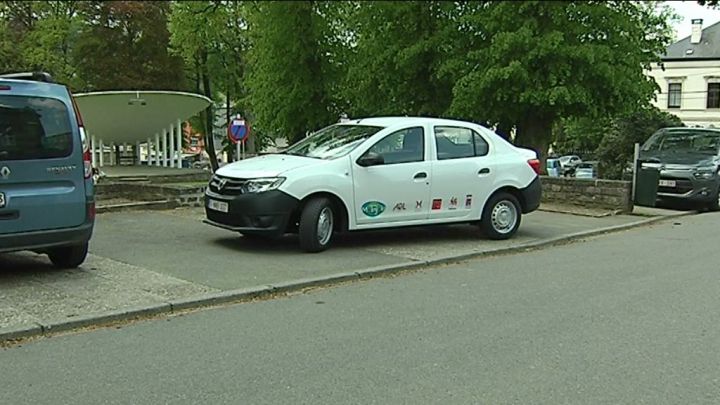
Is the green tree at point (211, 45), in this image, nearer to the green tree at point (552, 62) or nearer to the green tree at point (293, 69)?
the green tree at point (293, 69)

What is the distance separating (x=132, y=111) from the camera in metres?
18.4

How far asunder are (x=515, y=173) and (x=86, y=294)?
6.37 metres

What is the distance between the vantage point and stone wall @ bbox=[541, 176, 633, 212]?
1542 cm

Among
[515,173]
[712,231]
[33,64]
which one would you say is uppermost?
[33,64]

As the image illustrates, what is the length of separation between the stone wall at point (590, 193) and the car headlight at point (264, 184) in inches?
351

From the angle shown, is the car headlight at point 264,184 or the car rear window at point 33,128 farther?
the car headlight at point 264,184

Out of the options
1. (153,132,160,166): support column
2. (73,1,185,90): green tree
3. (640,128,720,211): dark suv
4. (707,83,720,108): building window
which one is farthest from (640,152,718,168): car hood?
(707,83,720,108): building window

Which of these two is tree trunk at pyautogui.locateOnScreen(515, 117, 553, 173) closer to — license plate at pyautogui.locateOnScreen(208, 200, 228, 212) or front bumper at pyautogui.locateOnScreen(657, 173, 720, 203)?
front bumper at pyautogui.locateOnScreen(657, 173, 720, 203)

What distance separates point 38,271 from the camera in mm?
7992

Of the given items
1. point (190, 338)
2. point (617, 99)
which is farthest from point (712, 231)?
point (190, 338)

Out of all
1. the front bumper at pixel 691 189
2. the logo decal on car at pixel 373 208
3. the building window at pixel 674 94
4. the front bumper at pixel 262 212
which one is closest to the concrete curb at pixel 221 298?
the logo decal on car at pixel 373 208

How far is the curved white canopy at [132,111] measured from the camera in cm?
1784

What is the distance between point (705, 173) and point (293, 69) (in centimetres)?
1062

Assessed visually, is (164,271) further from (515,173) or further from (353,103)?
(353,103)
